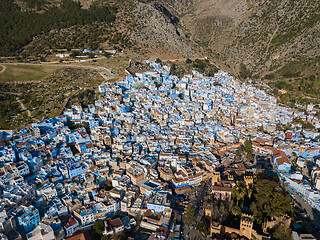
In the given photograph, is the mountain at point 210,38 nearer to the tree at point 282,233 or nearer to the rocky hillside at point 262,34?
the rocky hillside at point 262,34

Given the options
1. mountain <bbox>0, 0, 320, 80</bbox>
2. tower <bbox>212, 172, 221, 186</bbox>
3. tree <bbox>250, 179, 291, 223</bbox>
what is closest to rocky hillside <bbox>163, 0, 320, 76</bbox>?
mountain <bbox>0, 0, 320, 80</bbox>

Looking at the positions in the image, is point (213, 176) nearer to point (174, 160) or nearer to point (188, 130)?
point (174, 160)

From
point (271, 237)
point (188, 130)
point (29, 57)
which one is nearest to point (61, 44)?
point (29, 57)

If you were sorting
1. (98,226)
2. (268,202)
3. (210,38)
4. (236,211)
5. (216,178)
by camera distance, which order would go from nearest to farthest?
(98,226), (236,211), (268,202), (216,178), (210,38)

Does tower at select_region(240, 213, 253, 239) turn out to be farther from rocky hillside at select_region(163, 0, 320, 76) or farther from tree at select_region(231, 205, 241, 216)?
rocky hillside at select_region(163, 0, 320, 76)

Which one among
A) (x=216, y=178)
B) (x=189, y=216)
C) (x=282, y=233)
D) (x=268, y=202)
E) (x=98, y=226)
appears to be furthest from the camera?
(x=216, y=178)

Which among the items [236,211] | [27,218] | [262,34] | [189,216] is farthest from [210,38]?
[27,218]

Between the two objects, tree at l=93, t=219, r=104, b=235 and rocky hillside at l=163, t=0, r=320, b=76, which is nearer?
tree at l=93, t=219, r=104, b=235

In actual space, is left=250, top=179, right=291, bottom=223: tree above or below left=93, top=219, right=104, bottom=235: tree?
above

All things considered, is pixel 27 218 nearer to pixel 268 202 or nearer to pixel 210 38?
pixel 268 202
